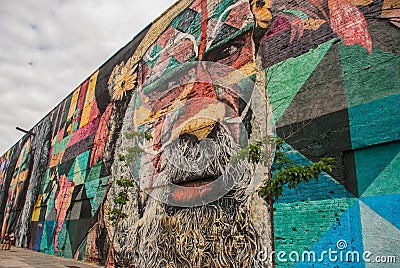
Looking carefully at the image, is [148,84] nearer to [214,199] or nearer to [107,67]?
[107,67]

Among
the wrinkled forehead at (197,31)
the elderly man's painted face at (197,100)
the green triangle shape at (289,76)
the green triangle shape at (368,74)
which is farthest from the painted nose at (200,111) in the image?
the green triangle shape at (368,74)

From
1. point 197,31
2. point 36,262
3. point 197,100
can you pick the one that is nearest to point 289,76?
point 197,100

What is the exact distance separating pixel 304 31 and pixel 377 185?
313 centimetres

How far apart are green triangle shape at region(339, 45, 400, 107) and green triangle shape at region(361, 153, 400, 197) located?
1.01 metres

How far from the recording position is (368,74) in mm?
5062

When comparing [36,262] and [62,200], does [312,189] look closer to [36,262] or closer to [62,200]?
[36,262]

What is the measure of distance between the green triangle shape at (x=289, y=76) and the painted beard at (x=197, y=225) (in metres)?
1.33

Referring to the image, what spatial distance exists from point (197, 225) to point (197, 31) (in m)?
5.12

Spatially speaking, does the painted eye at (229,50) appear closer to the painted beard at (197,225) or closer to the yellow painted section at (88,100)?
the painted beard at (197,225)

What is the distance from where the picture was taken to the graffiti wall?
4852mm

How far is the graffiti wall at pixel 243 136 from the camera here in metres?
4.85

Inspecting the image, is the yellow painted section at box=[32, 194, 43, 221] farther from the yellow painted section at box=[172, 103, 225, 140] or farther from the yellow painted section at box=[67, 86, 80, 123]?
the yellow painted section at box=[172, 103, 225, 140]

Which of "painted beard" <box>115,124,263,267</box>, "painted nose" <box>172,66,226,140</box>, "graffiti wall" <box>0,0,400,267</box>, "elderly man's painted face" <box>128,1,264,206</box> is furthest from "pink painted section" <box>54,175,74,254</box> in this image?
"painted nose" <box>172,66,226,140</box>

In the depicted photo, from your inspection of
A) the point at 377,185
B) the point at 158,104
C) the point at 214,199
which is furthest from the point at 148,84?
the point at 377,185
